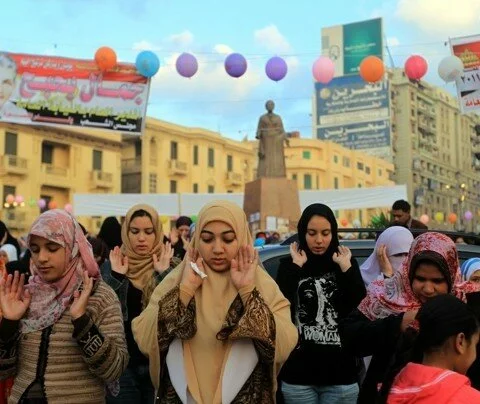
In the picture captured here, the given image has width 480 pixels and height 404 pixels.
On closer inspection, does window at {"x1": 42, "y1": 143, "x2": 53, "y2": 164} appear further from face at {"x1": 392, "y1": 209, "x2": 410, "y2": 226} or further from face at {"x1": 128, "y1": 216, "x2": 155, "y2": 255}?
face at {"x1": 128, "y1": 216, "x2": 155, "y2": 255}

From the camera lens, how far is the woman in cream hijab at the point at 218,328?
258 cm

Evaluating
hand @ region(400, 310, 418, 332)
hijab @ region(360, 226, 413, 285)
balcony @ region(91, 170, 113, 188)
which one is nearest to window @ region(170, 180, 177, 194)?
balcony @ region(91, 170, 113, 188)

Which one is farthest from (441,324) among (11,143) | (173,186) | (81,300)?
(173,186)

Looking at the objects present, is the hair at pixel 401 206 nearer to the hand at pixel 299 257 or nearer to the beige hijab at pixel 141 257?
the beige hijab at pixel 141 257

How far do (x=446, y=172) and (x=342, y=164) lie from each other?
86.8 ft

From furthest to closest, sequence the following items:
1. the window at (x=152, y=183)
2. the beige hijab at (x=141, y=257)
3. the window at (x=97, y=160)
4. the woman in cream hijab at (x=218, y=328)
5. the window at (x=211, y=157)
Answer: the window at (x=211, y=157), the window at (x=152, y=183), the window at (x=97, y=160), the beige hijab at (x=141, y=257), the woman in cream hijab at (x=218, y=328)

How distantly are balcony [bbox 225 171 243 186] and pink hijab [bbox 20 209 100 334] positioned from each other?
51263 mm

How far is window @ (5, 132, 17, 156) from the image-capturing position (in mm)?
38844

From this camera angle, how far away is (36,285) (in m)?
2.89

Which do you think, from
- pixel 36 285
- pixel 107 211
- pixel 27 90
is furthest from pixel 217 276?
pixel 107 211

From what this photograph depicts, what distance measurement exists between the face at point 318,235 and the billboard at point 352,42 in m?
68.6

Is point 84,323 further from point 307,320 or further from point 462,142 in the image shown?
point 462,142

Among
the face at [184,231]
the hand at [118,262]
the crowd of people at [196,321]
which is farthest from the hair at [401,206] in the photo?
the crowd of people at [196,321]

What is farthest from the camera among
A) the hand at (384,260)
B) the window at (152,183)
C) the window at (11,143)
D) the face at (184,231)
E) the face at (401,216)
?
the window at (152,183)
